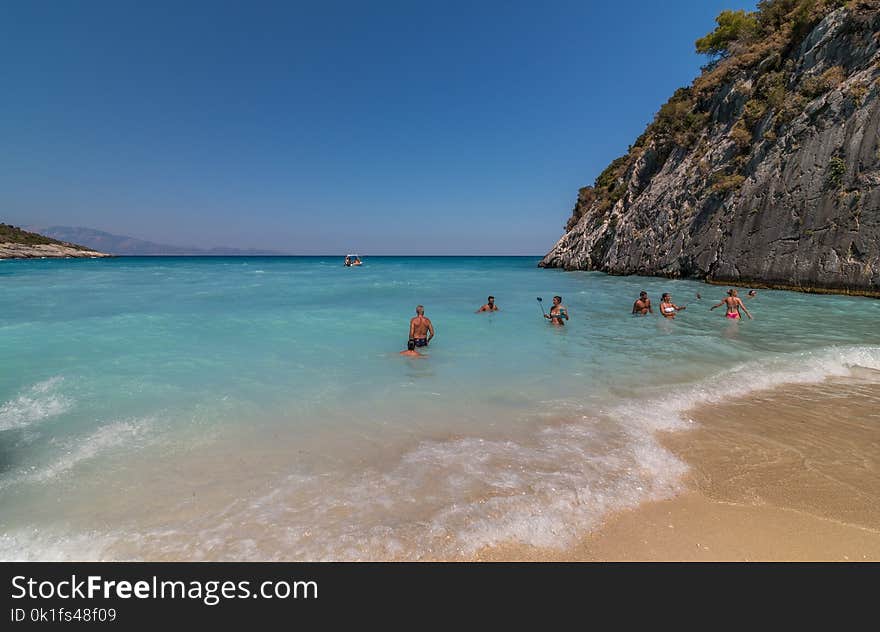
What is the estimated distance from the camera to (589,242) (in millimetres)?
47625

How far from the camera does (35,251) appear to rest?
101m

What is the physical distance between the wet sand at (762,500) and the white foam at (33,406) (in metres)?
7.82

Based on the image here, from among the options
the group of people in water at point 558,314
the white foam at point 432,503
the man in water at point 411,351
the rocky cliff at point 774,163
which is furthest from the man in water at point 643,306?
the rocky cliff at point 774,163

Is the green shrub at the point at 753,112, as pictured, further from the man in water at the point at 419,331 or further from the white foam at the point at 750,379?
the man in water at the point at 419,331

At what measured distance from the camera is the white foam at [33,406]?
6492mm

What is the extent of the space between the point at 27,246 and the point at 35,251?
1.83m

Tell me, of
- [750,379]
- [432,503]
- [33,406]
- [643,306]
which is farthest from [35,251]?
[750,379]

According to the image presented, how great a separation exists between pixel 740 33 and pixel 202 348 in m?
47.8

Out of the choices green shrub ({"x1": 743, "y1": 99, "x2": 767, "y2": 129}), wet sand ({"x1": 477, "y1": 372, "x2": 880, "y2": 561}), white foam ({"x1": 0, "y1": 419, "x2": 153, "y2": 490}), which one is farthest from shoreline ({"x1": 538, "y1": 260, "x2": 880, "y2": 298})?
white foam ({"x1": 0, "y1": 419, "x2": 153, "y2": 490})

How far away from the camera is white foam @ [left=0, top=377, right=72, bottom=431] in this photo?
21.3 ft
